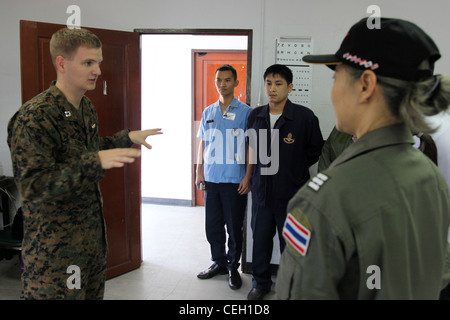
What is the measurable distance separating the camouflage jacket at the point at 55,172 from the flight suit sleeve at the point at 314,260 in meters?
0.87

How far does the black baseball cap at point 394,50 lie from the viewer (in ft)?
2.45

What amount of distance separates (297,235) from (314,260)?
6cm

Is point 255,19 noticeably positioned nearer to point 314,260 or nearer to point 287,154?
point 287,154

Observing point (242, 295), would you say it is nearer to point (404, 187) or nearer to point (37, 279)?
point (37, 279)

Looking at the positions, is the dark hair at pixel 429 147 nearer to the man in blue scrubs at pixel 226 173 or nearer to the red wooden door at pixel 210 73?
the man in blue scrubs at pixel 226 173

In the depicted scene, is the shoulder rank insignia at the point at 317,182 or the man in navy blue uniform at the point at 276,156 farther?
the man in navy blue uniform at the point at 276,156

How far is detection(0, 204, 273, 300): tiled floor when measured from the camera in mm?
2600

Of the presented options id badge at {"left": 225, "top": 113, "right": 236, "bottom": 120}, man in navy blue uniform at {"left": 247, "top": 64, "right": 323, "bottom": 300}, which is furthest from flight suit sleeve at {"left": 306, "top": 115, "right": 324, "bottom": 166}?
id badge at {"left": 225, "top": 113, "right": 236, "bottom": 120}

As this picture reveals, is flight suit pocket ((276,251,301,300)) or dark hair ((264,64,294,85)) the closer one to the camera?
flight suit pocket ((276,251,301,300))

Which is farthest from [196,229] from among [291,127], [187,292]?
[291,127]

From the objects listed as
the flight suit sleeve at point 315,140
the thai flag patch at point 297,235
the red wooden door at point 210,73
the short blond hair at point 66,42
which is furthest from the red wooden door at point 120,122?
the thai flag patch at point 297,235

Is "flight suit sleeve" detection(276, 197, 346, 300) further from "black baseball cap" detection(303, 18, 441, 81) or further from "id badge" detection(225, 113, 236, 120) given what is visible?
"id badge" detection(225, 113, 236, 120)

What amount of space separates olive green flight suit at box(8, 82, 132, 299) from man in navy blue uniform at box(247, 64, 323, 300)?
4.09 ft
